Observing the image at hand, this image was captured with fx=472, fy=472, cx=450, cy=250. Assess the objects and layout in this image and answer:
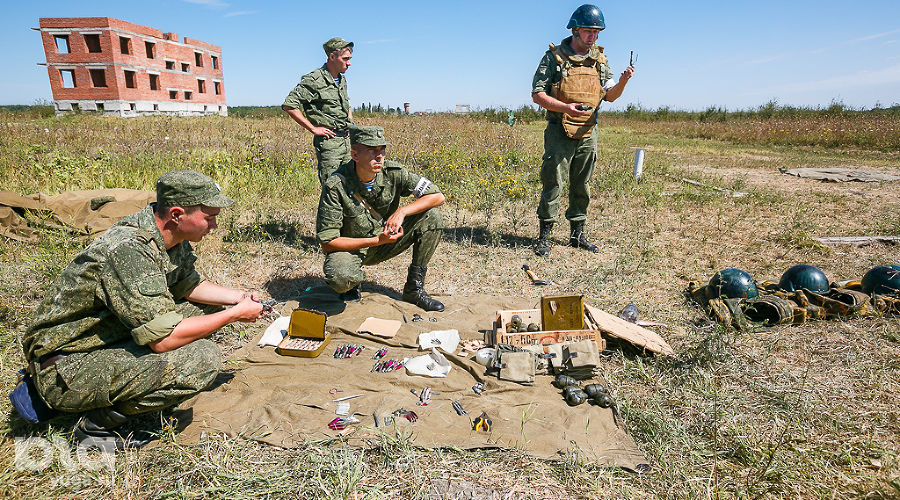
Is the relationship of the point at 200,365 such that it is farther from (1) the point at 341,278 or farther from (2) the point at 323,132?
(2) the point at 323,132

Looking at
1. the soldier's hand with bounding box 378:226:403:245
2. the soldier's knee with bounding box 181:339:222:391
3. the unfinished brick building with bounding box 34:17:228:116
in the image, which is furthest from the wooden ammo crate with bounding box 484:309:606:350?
the unfinished brick building with bounding box 34:17:228:116

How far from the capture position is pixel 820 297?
4148mm

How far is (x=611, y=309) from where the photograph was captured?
14.9 ft

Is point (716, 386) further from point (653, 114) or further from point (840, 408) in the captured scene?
point (653, 114)

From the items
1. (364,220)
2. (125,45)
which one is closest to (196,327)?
(364,220)

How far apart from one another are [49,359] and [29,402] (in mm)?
330

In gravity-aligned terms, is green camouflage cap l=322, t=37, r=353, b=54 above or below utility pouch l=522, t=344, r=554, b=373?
above

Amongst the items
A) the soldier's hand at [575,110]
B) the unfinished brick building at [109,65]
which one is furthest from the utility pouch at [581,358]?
the unfinished brick building at [109,65]

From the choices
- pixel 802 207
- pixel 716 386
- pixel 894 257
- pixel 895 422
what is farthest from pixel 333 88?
pixel 802 207

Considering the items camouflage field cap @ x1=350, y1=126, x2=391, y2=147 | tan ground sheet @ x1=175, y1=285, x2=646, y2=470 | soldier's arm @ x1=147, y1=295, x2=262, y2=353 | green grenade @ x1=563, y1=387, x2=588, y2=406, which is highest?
camouflage field cap @ x1=350, y1=126, x2=391, y2=147

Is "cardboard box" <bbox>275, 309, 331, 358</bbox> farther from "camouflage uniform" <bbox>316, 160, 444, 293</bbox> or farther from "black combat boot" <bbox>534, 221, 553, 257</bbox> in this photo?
"black combat boot" <bbox>534, 221, 553, 257</bbox>

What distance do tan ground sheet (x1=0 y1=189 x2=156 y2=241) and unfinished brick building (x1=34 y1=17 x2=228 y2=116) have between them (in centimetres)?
3591

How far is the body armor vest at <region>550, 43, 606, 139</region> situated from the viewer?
18.7ft

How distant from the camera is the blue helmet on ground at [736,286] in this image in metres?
4.22
